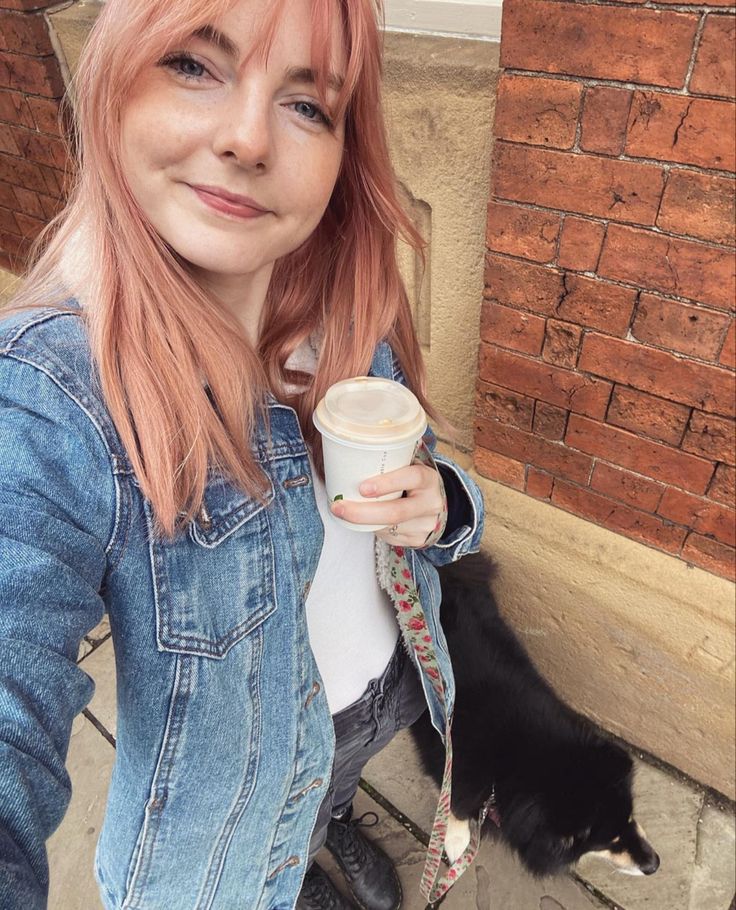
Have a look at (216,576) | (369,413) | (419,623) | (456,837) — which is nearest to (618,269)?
(369,413)

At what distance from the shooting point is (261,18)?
83cm

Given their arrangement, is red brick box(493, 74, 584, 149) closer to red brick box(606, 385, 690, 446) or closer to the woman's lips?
red brick box(606, 385, 690, 446)

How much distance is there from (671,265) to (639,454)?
1.66 feet

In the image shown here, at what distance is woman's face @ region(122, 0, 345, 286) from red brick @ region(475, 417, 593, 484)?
3.74 feet

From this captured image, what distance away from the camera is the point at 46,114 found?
8.20ft

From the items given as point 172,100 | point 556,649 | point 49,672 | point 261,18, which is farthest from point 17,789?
point 556,649

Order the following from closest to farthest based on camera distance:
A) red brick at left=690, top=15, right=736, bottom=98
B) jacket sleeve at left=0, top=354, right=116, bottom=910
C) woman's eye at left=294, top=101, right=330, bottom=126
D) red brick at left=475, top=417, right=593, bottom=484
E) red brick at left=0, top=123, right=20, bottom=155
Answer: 1. jacket sleeve at left=0, top=354, right=116, bottom=910
2. woman's eye at left=294, top=101, right=330, bottom=126
3. red brick at left=690, top=15, right=736, bottom=98
4. red brick at left=475, top=417, right=593, bottom=484
5. red brick at left=0, top=123, right=20, bottom=155

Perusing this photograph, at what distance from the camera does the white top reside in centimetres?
120

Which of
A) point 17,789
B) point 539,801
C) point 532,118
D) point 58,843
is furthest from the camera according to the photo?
point 58,843

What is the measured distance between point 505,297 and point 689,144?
55cm

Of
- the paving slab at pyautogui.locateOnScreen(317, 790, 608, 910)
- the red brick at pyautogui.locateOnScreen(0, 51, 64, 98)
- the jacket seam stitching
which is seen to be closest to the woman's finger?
the jacket seam stitching

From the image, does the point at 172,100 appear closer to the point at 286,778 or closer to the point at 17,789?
the point at 17,789

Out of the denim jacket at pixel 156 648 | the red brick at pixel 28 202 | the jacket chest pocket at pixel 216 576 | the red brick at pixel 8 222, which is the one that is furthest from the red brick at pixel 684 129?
the red brick at pixel 8 222

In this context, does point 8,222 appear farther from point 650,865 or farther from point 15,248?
point 650,865
